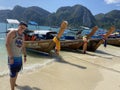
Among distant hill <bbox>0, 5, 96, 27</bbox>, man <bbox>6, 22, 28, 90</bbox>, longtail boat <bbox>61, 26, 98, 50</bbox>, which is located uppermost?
distant hill <bbox>0, 5, 96, 27</bbox>

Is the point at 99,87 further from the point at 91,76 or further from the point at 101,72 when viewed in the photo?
the point at 101,72

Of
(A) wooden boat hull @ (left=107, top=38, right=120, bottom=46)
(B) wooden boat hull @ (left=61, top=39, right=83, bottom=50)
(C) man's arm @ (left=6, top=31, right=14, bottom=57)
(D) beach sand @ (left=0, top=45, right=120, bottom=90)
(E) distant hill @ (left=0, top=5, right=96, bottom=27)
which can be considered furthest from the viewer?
(E) distant hill @ (left=0, top=5, right=96, bottom=27)

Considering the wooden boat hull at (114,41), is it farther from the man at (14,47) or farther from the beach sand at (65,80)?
the man at (14,47)

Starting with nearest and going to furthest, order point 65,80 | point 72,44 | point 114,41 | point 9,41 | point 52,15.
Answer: point 9,41
point 65,80
point 72,44
point 114,41
point 52,15

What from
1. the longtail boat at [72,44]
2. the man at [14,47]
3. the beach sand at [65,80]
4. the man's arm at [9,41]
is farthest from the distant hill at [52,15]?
the man's arm at [9,41]

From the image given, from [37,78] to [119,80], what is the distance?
9.60 ft

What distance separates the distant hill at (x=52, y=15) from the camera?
6519 cm

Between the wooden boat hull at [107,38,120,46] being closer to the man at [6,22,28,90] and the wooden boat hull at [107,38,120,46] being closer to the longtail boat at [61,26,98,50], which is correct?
the longtail boat at [61,26,98,50]

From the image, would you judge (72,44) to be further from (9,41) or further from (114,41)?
(9,41)

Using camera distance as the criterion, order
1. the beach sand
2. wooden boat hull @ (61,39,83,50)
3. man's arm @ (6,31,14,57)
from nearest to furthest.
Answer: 1. man's arm @ (6,31,14,57)
2. the beach sand
3. wooden boat hull @ (61,39,83,50)

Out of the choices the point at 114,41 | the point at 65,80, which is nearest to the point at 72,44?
the point at 65,80

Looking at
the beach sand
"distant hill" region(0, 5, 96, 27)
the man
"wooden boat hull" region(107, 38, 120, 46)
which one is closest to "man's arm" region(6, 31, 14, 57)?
the man

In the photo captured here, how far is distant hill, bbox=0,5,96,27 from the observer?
2566 inches

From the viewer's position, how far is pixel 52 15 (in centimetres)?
8825
